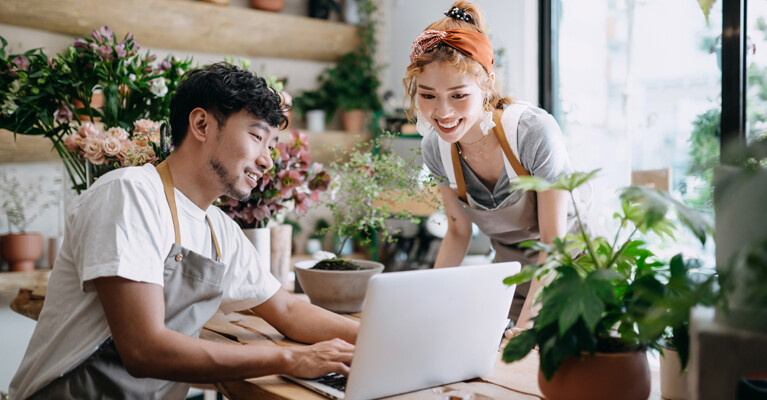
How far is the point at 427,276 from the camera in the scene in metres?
1.01

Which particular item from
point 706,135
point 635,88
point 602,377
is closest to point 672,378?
point 602,377

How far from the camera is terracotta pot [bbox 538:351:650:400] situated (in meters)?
0.89

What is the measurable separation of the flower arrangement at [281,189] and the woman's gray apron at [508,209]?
42 centimetres

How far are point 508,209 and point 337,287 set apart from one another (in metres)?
0.53

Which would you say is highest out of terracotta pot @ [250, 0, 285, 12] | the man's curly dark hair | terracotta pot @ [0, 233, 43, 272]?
terracotta pot @ [250, 0, 285, 12]

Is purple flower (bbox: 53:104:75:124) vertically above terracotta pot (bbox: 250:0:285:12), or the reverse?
terracotta pot (bbox: 250:0:285:12)

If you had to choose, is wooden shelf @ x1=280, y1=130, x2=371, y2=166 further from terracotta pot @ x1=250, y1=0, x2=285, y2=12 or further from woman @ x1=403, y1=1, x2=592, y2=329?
woman @ x1=403, y1=1, x2=592, y2=329

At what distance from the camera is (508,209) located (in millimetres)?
1774

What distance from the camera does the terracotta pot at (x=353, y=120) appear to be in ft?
16.8

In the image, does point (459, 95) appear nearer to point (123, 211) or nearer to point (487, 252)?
point (123, 211)

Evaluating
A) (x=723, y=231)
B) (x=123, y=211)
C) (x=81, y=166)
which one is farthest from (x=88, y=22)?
(x=723, y=231)

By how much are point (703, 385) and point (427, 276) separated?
0.43m

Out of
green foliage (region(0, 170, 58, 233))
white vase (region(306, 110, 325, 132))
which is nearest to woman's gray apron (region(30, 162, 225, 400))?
green foliage (region(0, 170, 58, 233))

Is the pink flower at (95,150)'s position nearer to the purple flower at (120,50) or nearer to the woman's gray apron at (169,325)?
the purple flower at (120,50)
